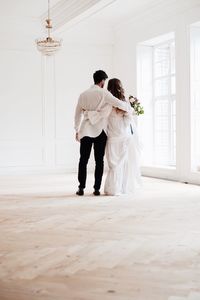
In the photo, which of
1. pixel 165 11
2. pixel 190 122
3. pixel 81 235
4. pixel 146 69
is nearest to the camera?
pixel 81 235

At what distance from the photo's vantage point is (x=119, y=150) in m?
6.16

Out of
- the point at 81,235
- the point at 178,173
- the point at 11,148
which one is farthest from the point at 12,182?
the point at 81,235

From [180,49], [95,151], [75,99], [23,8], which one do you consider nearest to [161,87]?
[180,49]

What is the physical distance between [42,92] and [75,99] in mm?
777

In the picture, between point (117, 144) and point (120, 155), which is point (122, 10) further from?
point (120, 155)

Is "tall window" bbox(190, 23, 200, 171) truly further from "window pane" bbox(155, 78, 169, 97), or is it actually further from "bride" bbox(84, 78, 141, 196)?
"bride" bbox(84, 78, 141, 196)

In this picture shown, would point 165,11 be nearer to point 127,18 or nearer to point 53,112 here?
point 127,18

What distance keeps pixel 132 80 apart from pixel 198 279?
724cm

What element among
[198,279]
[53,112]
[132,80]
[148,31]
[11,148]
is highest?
[148,31]

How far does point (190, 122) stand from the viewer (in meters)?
7.72

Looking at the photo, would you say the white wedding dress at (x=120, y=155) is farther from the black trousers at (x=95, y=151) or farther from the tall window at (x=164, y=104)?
the tall window at (x=164, y=104)

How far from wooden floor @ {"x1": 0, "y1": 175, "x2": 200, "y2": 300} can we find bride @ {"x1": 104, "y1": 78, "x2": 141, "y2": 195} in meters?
0.36

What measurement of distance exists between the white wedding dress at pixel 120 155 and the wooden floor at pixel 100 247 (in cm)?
36

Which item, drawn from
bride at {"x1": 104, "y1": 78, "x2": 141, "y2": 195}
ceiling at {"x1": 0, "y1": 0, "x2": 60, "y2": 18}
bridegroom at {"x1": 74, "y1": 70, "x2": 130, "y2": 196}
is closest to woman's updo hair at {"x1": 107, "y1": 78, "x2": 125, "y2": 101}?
bride at {"x1": 104, "y1": 78, "x2": 141, "y2": 195}
